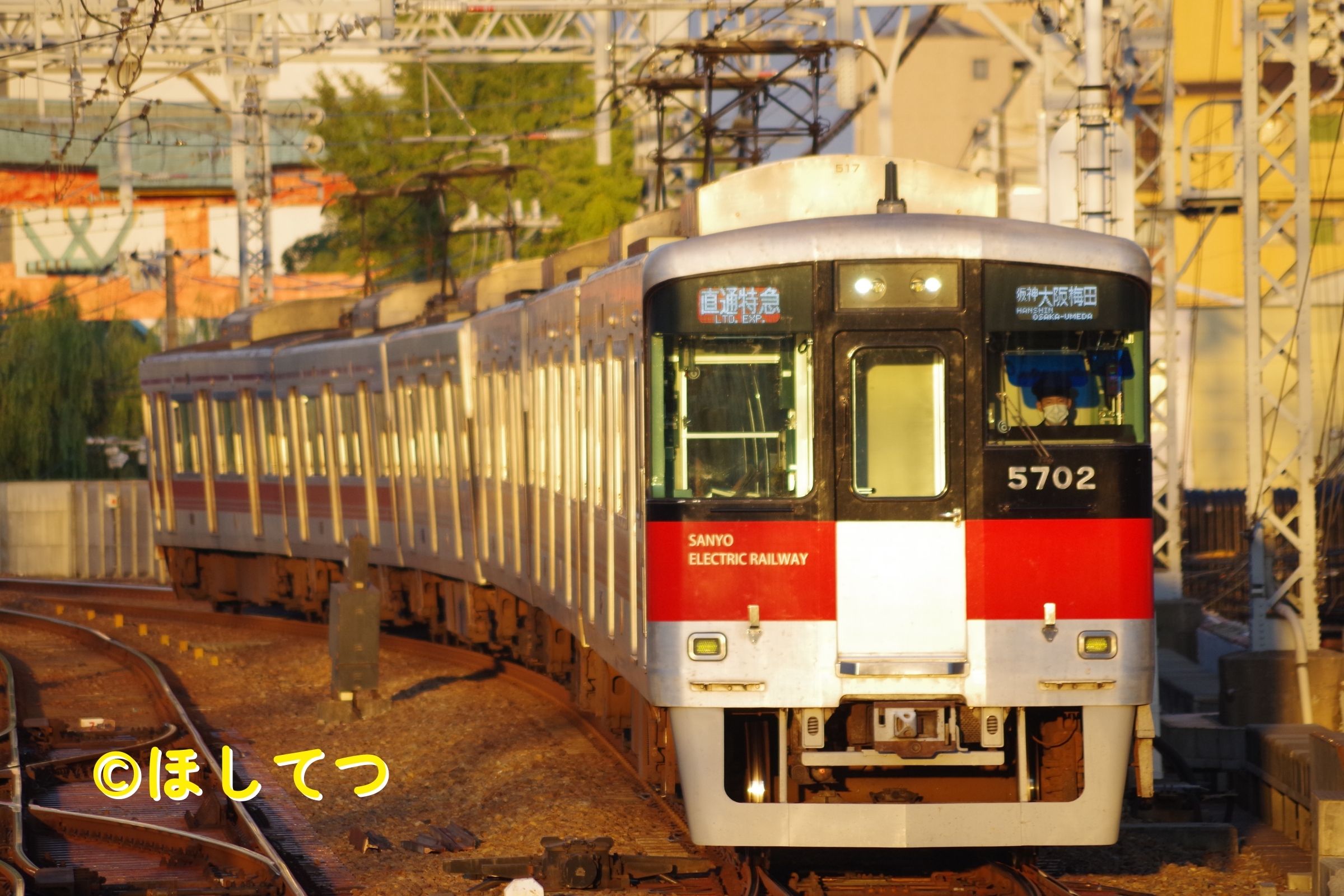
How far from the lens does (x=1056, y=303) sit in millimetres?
8258

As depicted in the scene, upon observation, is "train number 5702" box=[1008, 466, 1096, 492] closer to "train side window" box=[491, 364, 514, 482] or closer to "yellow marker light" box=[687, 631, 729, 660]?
"yellow marker light" box=[687, 631, 729, 660]

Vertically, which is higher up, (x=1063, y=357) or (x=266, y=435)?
(x=1063, y=357)

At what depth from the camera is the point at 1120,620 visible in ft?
27.0

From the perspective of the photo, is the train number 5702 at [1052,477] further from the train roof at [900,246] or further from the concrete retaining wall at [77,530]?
the concrete retaining wall at [77,530]

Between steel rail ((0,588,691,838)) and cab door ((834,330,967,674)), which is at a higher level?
cab door ((834,330,967,674))

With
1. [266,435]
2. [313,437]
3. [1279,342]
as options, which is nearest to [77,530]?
[266,435]

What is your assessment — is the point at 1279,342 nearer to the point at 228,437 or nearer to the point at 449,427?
the point at 449,427

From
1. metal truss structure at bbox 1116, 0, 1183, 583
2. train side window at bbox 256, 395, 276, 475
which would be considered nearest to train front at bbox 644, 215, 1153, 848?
metal truss structure at bbox 1116, 0, 1183, 583

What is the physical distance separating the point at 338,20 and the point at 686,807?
1739 centimetres

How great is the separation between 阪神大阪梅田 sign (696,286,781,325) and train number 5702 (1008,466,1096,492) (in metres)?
1.07

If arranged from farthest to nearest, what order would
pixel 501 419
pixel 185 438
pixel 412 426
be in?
pixel 185 438 → pixel 412 426 → pixel 501 419

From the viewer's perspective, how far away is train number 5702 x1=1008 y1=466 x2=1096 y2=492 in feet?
27.0

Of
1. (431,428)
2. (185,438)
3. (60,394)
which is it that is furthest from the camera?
(60,394)

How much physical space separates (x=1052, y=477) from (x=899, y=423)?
609 millimetres
